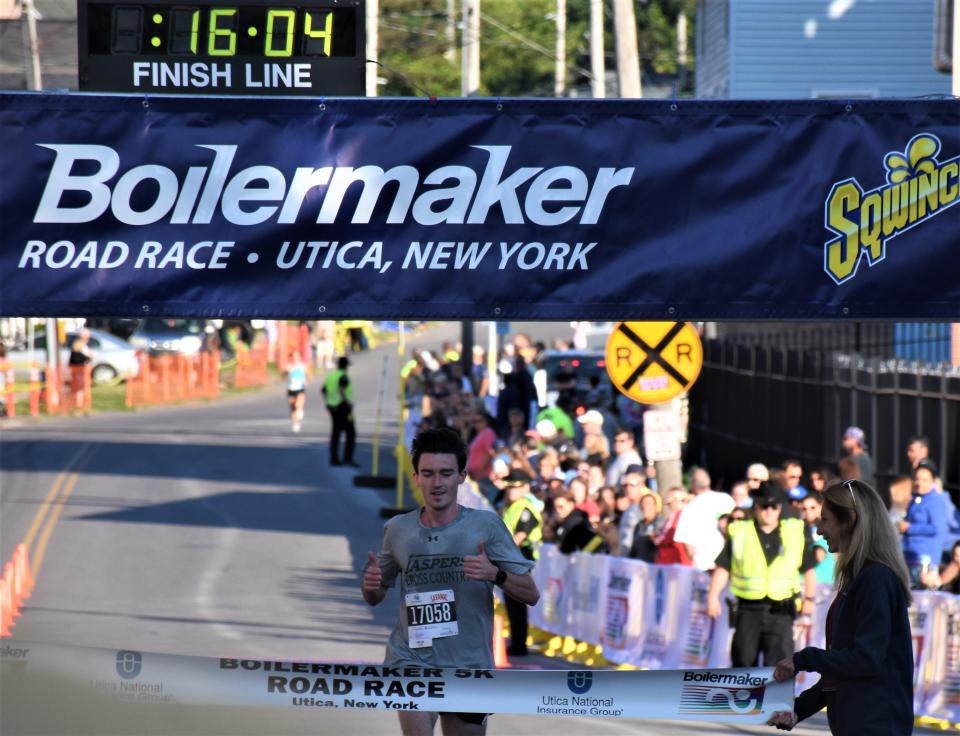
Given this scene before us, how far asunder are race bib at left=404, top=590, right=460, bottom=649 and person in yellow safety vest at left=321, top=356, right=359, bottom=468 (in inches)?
990

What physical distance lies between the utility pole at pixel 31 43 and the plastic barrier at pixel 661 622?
6842mm

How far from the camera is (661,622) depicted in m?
16.4

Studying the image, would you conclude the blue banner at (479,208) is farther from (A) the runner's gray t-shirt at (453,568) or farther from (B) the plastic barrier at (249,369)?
(B) the plastic barrier at (249,369)

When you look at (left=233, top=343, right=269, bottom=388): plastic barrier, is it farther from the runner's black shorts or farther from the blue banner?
the runner's black shorts

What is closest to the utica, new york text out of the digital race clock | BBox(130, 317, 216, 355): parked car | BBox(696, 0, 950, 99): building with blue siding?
the digital race clock

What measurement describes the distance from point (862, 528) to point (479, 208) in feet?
8.71

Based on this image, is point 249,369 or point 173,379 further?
point 249,369

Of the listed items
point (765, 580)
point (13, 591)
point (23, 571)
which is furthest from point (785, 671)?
point (23, 571)

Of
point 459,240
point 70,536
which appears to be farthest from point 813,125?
point 70,536

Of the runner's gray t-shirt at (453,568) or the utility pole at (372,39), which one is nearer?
the runner's gray t-shirt at (453,568)

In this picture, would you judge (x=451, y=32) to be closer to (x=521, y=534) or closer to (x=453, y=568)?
(x=521, y=534)

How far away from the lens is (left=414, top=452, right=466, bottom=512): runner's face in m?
7.82

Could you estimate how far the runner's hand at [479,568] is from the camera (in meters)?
7.72

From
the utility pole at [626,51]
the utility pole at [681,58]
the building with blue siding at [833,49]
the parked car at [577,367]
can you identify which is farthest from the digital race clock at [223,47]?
the utility pole at [681,58]
